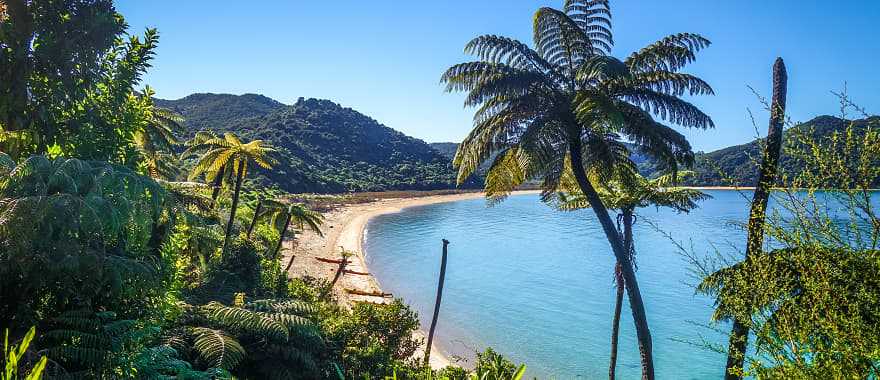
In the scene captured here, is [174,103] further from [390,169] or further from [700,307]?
[700,307]

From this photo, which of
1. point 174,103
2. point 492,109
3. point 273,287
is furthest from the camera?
point 174,103

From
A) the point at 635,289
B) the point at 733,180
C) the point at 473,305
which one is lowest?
the point at 473,305

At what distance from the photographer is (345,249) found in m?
34.5

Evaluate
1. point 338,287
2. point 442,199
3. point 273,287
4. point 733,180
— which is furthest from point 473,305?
point 442,199

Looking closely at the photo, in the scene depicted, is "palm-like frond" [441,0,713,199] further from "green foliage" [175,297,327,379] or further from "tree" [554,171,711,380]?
"green foliage" [175,297,327,379]

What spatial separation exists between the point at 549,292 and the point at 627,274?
768 inches

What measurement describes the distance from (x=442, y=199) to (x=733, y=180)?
3348 inches

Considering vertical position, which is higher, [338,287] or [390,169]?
[390,169]

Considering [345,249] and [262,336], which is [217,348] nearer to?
[262,336]

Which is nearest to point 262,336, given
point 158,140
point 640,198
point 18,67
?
point 18,67

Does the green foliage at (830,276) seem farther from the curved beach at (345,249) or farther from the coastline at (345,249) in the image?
the curved beach at (345,249)

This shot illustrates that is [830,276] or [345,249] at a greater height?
[830,276]

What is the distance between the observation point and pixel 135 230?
4238 millimetres

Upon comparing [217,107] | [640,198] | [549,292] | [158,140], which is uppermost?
[217,107]
